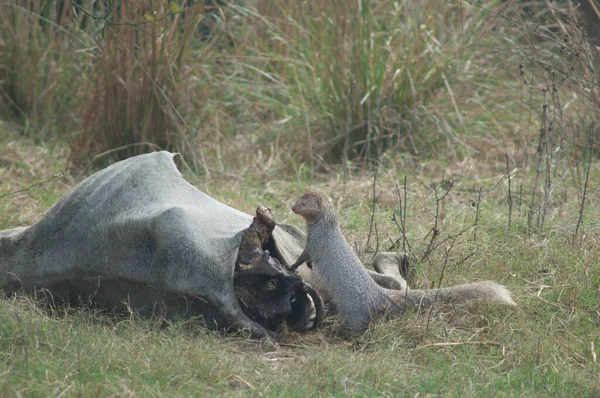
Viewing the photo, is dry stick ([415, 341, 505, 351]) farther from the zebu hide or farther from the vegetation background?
the zebu hide

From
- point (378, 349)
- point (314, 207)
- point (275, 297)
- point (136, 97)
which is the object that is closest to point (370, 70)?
point (136, 97)

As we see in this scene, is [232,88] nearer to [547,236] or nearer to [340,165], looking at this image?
[340,165]

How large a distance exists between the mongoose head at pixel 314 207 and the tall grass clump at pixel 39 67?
4519 mm

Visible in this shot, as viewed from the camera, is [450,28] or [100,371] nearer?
[100,371]

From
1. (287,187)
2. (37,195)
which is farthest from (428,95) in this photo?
(37,195)

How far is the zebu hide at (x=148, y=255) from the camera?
3557 millimetres

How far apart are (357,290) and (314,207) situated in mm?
468

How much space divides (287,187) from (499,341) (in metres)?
3.22

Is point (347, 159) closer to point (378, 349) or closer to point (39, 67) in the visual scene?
point (39, 67)

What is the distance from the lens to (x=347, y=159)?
7207mm

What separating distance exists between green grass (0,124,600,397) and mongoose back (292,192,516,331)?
7cm

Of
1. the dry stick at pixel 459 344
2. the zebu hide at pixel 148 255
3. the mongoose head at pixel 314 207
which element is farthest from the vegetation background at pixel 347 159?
the mongoose head at pixel 314 207

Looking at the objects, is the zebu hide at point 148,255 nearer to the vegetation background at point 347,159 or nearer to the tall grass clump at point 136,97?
the vegetation background at point 347,159

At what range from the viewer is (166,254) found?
3561 mm
